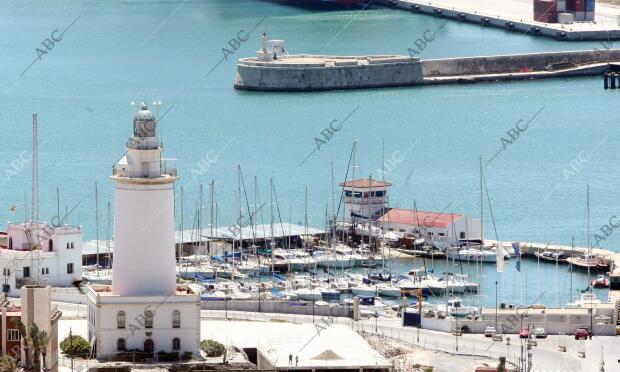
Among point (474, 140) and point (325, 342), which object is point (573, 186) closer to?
point (474, 140)

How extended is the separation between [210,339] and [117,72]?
93.8 m

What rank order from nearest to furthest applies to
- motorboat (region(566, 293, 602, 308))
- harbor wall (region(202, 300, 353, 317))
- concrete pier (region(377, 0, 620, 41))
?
harbor wall (region(202, 300, 353, 317)) < motorboat (region(566, 293, 602, 308)) < concrete pier (region(377, 0, 620, 41))

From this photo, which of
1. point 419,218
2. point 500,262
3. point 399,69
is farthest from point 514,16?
point 500,262

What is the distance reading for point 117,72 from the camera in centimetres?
13750

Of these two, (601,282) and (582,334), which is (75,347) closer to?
(582,334)

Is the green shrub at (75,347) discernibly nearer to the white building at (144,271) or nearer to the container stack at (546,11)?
the white building at (144,271)

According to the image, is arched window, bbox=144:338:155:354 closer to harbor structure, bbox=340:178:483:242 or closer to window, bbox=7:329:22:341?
window, bbox=7:329:22:341

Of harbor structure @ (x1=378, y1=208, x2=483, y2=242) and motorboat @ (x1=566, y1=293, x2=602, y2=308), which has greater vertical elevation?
harbor structure @ (x1=378, y1=208, x2=483, y2=242)

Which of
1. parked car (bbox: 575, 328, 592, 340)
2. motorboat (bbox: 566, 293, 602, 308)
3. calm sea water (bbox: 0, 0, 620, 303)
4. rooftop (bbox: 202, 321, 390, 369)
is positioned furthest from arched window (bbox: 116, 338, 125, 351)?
calm sea water (bbox: 0, 0, 620, 303)

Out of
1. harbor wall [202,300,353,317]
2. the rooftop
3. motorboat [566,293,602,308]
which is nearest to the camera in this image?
the rooftop

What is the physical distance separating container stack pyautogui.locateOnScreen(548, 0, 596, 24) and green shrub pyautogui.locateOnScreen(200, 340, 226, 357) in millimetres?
114608

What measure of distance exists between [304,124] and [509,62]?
27159 millimetres

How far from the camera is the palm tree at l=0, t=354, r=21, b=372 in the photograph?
3878 cm

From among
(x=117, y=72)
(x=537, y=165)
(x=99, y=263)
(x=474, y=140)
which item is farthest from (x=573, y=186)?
(x=117, y=72)
